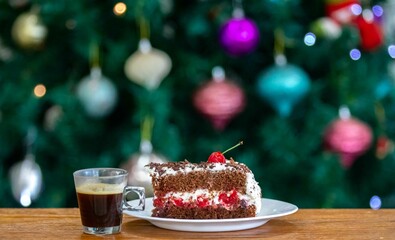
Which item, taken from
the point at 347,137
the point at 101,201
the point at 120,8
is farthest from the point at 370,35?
the point at 101,201

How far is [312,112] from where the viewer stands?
249 cm

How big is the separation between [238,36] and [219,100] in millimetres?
194

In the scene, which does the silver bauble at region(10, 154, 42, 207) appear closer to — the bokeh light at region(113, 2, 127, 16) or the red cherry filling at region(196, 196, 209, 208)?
the bokeh light at region(113, 2, 127, 16)

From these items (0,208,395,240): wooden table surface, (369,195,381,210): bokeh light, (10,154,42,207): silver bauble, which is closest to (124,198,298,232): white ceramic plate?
(0,208,395,240): wooden table surface

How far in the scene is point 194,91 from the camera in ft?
8.15

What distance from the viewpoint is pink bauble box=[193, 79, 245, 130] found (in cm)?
241

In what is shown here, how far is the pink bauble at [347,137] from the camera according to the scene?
2439 mm

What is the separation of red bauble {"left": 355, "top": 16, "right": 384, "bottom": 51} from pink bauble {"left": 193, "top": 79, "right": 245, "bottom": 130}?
422 mm

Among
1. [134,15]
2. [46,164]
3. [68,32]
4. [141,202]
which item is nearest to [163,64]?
[134,15]

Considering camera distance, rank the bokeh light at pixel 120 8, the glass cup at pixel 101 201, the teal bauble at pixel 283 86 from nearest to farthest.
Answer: the glass cup at pixel 101 201 < the teal bauble at pixel 283 86 < the bokeh light at pixel 120 8

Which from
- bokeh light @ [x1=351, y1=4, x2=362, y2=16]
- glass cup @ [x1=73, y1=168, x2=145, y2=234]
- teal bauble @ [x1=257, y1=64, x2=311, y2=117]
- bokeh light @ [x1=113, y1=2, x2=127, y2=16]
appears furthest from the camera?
bokeh light @ [x1=351, y1=4, x2=362, y2=16]

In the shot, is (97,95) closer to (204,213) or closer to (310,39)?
(310,39)

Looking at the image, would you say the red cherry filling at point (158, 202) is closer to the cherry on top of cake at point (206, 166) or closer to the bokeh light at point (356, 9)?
the cherry on top of cake at point (206, 166)

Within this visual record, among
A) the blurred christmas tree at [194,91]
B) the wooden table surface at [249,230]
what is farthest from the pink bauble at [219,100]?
the wooden table surface at [249,230]
